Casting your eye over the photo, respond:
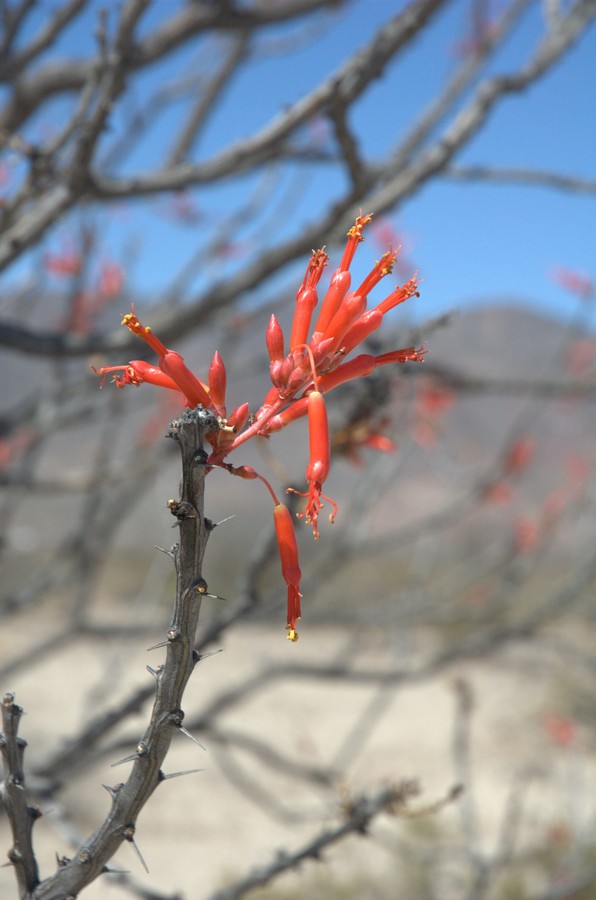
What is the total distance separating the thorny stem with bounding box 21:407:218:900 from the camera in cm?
75

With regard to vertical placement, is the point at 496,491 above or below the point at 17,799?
above

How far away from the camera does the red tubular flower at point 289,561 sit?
0.85 m

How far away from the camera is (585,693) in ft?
34.4

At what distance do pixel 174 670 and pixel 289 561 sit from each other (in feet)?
0.56

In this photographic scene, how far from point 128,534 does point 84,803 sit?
14410mm

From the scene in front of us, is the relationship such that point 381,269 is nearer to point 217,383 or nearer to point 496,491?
point 217,383

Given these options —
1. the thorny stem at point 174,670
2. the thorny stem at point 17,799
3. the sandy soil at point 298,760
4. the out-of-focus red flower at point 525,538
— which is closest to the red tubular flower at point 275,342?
the thorny stem at point 174,670

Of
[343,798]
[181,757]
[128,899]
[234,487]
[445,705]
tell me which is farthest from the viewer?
[234,487]

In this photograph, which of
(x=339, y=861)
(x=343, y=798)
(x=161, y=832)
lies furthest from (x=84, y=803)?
(x=343, y=798)

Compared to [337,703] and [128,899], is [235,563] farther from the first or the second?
[128,899]

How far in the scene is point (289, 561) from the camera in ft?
2.83

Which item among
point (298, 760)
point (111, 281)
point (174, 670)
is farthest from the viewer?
point (298, 760)

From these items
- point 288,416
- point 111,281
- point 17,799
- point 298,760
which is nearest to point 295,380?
point 288,416

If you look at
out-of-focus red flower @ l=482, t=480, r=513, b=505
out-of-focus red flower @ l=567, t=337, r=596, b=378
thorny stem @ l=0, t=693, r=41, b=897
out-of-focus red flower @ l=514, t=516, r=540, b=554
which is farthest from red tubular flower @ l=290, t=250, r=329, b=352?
out-of-focus red flower @ l=567, t=337, r=596, b=378
